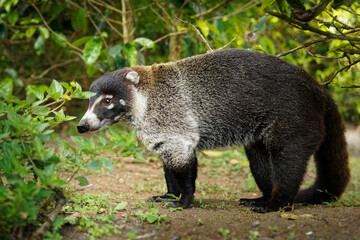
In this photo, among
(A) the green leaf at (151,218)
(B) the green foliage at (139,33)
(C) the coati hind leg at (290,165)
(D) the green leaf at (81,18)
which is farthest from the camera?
(D) the green leaf at (81,18)

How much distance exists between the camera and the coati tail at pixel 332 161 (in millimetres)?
4473

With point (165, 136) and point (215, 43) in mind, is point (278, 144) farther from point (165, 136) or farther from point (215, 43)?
point (215, 43)

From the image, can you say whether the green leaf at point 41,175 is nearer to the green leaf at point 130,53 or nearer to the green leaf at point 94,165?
the green leaf at point 94,165

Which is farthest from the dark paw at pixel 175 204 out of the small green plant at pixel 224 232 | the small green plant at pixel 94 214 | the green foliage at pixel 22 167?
the green foliage at pixel 22 167

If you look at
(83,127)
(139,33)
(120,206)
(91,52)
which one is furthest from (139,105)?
(139,33)

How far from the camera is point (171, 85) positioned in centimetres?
452

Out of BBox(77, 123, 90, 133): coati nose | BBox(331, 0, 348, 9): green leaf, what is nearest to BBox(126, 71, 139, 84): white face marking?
BBox(77, 123, 90, 133): coati nose

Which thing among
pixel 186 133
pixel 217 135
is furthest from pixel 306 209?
pixel 186 133

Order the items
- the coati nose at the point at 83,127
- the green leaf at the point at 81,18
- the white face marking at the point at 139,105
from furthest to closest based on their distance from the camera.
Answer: the green leaf at the point at 81,18, the white face marking at the point at 139,105, the coati nose at the point at 83,127

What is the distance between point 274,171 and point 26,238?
270 centimetres

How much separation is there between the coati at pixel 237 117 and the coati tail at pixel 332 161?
1 cm

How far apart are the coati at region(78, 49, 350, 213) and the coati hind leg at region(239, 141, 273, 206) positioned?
1 cm

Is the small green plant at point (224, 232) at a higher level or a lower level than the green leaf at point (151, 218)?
higher

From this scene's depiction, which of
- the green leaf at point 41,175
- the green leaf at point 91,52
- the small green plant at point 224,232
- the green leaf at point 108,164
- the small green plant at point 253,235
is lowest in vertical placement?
the small green plant at point 224,232
